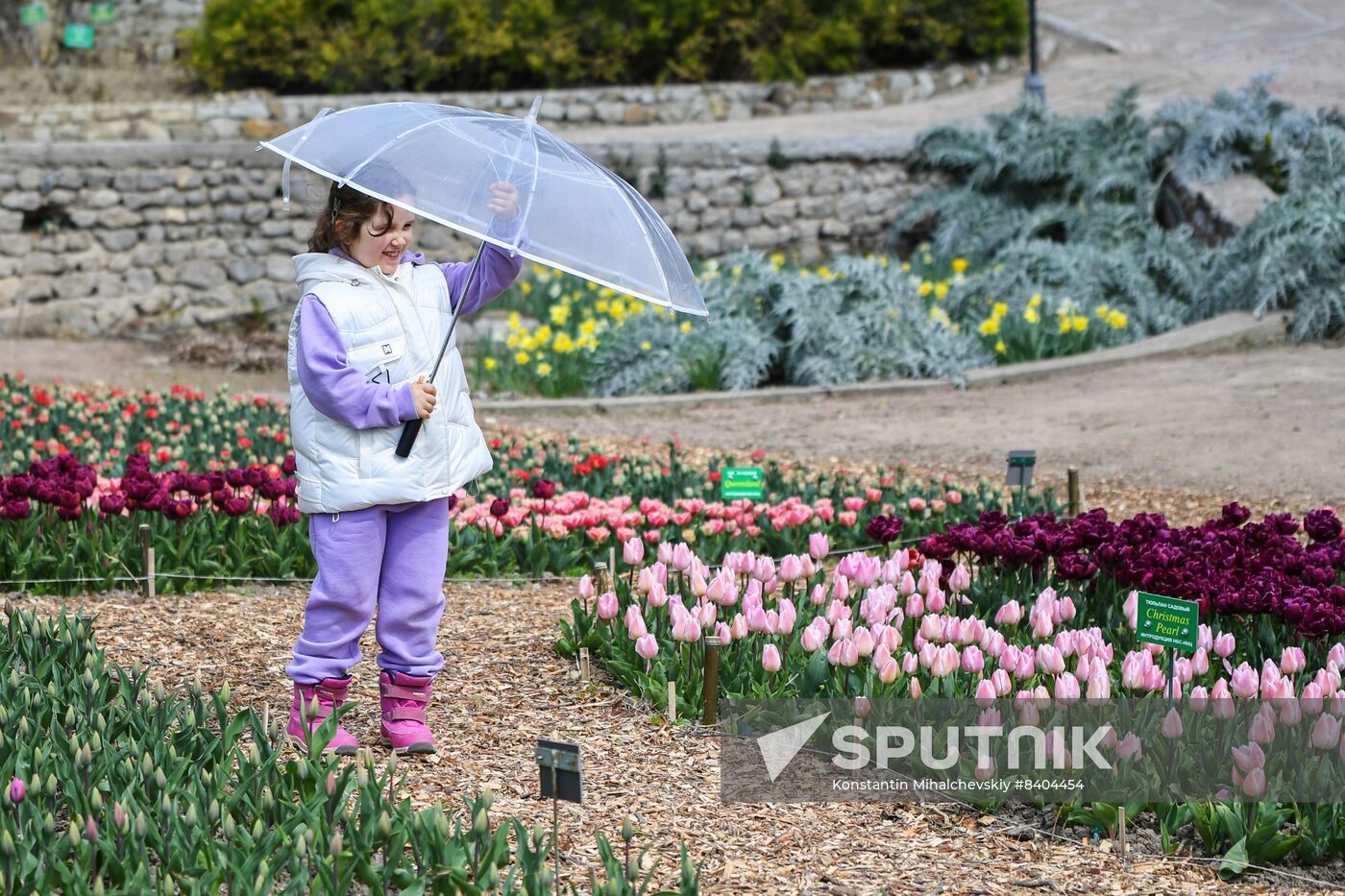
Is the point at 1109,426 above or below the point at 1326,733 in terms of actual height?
above

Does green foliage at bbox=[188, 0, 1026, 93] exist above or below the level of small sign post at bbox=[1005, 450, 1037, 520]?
above

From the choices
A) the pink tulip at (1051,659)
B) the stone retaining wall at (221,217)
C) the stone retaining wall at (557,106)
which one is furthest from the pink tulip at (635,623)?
the stone retaining wall at (557,106)

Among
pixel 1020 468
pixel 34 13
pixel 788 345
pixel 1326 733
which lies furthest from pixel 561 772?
pixel 34 13

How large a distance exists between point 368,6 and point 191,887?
1427 cm

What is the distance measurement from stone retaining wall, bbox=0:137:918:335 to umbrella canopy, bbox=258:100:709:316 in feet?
30.7

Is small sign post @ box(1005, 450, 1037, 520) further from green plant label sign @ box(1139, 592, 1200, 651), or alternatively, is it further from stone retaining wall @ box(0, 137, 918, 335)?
stone retaining wall @ box(0, 137, 918, 335)

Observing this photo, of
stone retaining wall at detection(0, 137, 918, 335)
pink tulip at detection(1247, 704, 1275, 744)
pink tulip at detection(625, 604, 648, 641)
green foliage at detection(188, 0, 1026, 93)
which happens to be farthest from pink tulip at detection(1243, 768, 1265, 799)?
green foliage at detection(188, 0, 1026, 93)

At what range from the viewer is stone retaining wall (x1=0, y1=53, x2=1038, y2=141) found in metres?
14.5

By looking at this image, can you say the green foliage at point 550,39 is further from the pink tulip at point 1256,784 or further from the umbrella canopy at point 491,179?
the pink tulip at point 1256,784

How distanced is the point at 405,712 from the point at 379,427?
0.71m

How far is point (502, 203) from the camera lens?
11.4ft

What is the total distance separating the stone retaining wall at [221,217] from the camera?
42.0 ft

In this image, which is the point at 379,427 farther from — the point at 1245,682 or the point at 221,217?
the point at 221,217

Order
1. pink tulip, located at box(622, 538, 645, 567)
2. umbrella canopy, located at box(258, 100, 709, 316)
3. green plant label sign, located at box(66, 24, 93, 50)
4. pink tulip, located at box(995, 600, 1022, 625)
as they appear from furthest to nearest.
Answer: green plant label sign, located at box(66, 24, 93, 50) < pink tulip, located at box(622, 538, 645, 567) < pink tulip, located at box(995, 600, 1022, 625) < umbrella canopy, located at box(258, 100, 709, 316)
